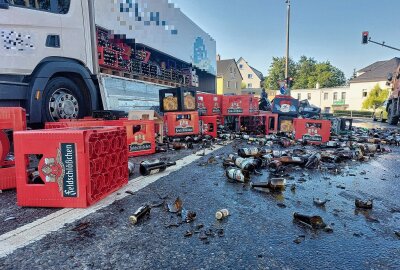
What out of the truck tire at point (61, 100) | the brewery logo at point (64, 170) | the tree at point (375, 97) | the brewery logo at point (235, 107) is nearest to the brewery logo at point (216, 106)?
the brewery logo at point (235, 107)

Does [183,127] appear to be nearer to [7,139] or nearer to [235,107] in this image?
[235,107]

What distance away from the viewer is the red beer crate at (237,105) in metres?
10.4

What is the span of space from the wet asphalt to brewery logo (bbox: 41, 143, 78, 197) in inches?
16.6

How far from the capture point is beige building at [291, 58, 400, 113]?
4862cm

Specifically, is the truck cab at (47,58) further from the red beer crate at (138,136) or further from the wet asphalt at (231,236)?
the wet asphalt at (231,236)

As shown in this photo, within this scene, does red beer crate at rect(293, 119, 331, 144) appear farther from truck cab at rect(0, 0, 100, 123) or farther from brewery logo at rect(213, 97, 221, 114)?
truck cab at rect(0, 0, 100, 123)

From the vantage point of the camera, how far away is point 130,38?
11047 millimetres

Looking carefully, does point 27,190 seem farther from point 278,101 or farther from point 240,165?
point 278,101

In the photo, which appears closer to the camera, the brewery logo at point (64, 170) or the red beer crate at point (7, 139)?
the brewery logo at point (64, 170)

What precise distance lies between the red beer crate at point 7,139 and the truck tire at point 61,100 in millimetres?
2107

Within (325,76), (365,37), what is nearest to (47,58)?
(365,37)

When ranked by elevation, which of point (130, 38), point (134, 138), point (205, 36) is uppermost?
point (205, 36)

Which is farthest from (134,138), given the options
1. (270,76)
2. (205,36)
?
(270,76)

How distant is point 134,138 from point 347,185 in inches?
163
